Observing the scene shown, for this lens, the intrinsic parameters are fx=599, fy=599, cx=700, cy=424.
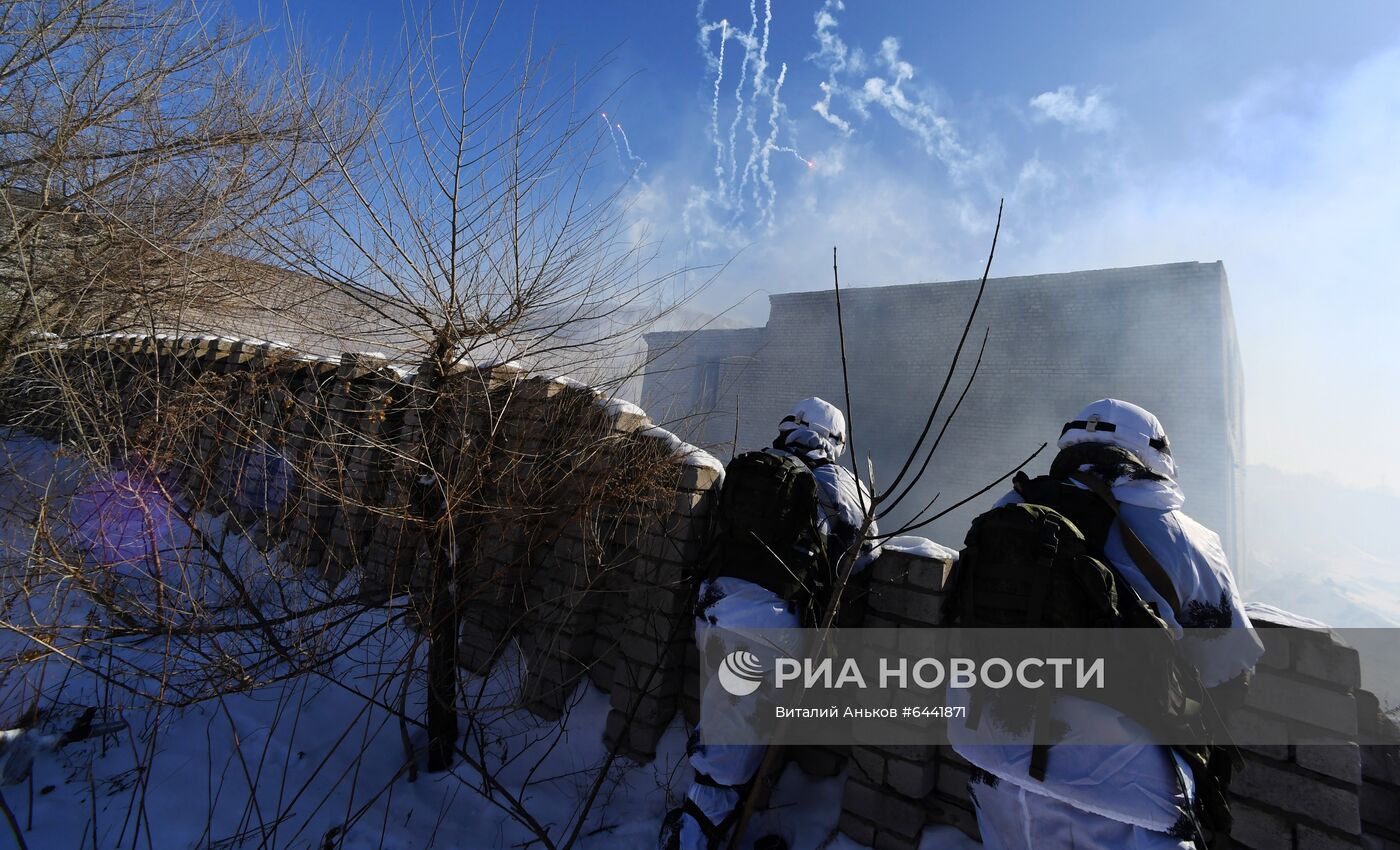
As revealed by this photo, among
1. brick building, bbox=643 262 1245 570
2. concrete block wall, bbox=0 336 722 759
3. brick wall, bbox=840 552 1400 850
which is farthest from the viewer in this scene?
brick building, bbox=643 262 1245 570

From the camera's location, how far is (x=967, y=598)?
1.96 m

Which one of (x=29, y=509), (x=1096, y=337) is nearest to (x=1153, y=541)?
(x=29, y=509)

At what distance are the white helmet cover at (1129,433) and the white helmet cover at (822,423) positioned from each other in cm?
108

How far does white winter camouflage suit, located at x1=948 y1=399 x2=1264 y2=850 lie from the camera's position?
165 centimetres

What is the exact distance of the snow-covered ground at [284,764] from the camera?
2.36 m

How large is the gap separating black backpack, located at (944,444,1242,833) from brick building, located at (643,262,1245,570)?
959 cm

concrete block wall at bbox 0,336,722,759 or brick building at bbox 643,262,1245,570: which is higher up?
brick building at bbox 643,262,1245,570

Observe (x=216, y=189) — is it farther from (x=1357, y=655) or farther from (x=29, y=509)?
(x=1357, y=655)


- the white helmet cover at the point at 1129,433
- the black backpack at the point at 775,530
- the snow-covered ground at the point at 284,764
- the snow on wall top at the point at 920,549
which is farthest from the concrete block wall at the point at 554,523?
the white helmet cover at the point at 1129,433

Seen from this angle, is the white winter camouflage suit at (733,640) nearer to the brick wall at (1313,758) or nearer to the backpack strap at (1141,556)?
the backpack strap at (1141,556)

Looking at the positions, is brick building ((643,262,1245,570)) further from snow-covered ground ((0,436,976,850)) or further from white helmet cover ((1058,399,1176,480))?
white helmet cover ((1058,399,1176,480))

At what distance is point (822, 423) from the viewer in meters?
3.10

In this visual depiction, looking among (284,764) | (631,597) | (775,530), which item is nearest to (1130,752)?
(775,530)

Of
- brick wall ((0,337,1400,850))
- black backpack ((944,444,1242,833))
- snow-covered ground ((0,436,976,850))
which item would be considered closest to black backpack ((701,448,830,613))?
brick wall ((0,337,1400,850))
